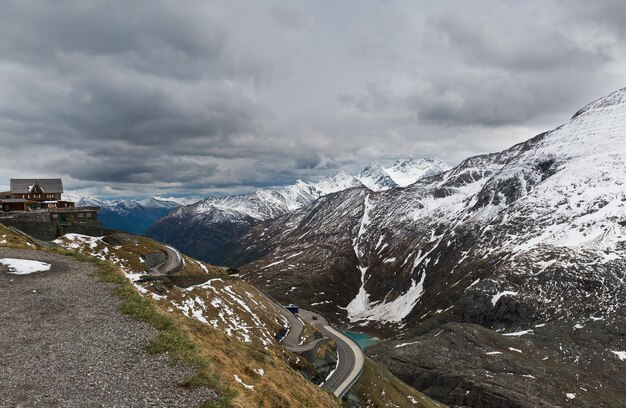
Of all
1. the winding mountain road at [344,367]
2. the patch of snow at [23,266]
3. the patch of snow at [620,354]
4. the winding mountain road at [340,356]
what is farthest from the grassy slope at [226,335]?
the patch of snow at [620,354]

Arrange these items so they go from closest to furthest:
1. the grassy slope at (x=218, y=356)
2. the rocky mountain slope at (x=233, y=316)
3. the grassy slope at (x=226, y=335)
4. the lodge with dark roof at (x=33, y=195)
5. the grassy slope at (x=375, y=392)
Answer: the grassy slope at (x=218, y=356) → the grassy slope at (x=226, y=335) → the rocky mountain slope at (x=233, y=316) → the grassy slope at (x=375, y=392) → the lodge with dark roof at (x=33, y=195)

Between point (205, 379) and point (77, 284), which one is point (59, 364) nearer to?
point (205, 379)

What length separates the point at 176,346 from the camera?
68.2 feet

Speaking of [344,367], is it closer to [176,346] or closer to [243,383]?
[243,383]

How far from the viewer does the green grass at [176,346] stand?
17500 mm

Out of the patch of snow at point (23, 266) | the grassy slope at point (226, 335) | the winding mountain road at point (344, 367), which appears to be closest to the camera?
the grassy slope at point (226, 335)

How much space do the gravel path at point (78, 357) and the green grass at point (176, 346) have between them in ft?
1.48

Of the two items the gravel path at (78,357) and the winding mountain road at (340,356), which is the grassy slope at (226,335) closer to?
the gravel path at (78,357)

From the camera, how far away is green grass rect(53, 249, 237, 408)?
17500 mm

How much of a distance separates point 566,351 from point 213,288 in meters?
163

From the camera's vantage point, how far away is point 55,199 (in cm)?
10669

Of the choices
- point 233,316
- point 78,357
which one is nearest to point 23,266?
point 78,357

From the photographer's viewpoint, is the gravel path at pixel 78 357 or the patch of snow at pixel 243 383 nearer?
the gravel path at pixel 78 357

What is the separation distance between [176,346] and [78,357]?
4.62 meters
